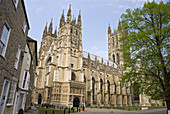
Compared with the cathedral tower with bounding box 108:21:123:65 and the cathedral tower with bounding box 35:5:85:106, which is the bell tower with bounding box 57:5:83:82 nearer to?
the cathedral tower with bounding box 35:5:85:106

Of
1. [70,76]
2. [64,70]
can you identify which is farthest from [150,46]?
[64,70]

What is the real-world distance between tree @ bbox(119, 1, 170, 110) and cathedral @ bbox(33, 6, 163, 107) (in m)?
14.2

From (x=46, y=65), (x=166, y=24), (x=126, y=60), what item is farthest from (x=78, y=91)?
(x=166, y=24)

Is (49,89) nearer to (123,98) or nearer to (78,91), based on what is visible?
(78,91)

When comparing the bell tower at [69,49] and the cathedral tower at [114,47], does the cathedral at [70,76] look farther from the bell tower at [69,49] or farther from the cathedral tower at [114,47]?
the cathedral tower at [114,47]

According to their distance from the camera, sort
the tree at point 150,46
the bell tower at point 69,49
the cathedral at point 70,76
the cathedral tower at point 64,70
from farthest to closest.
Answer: the bell tower at point 69,49 → the cathedral at point 70,76 → the cathedral tower at point 64,70 → the tree at point 150,46

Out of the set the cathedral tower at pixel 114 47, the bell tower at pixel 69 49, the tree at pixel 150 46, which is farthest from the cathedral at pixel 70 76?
the cathedral tower at pixel 114 47

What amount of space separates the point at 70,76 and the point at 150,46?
24964 mm

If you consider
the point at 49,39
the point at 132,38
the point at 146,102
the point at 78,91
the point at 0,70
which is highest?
the point at 49,39

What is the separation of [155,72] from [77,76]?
2594cm

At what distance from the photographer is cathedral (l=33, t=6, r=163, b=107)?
31.5 metres

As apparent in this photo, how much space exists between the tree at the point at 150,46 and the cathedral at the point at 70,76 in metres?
14.2

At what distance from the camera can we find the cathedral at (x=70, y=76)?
Answer: 103ft

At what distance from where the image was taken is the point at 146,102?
169 feet
